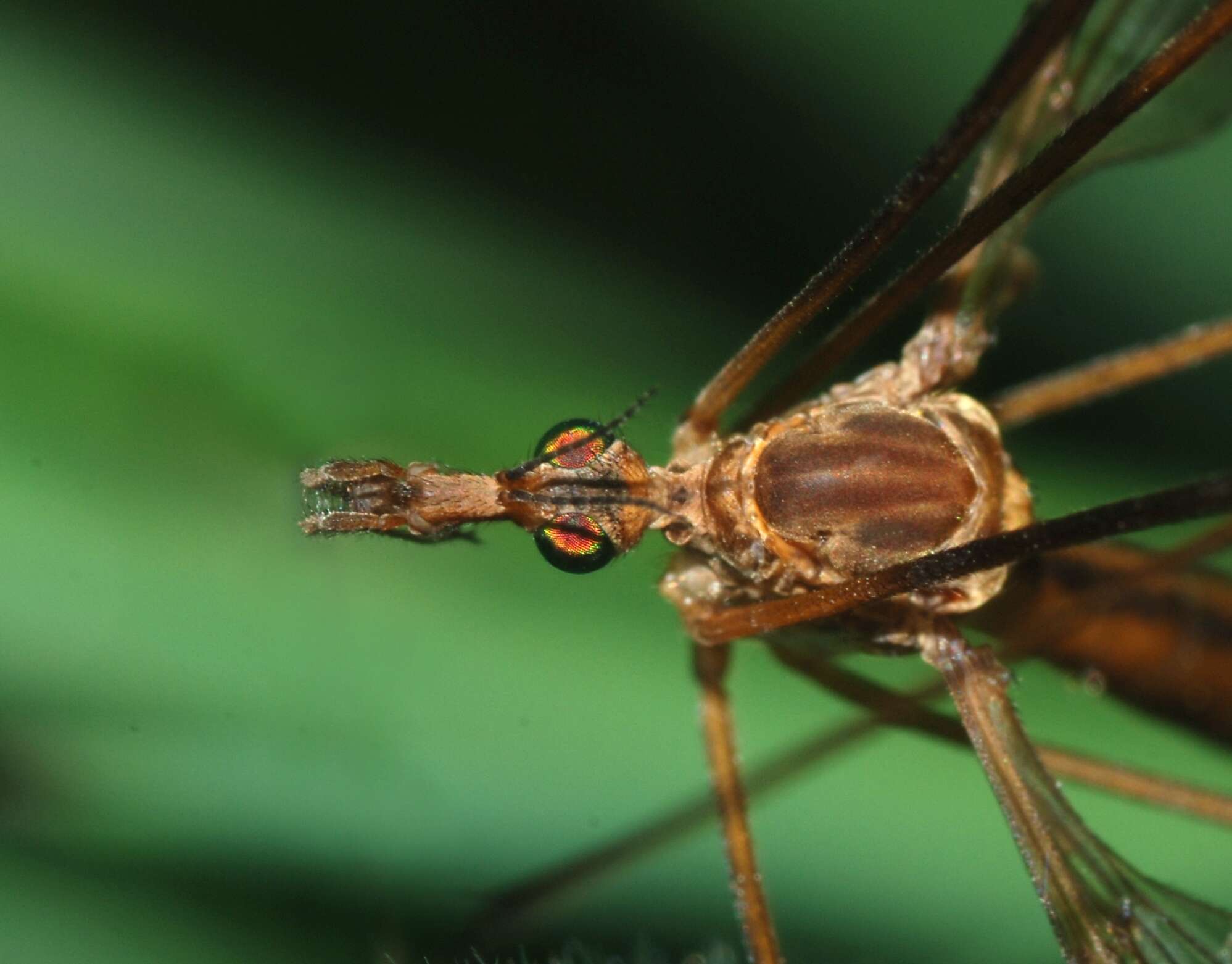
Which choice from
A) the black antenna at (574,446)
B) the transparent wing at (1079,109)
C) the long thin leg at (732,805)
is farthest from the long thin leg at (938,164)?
the long thin leg at (732,805)

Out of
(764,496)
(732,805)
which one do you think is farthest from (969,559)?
(732,805)

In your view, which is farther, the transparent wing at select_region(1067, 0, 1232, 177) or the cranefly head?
the transparent wing at select_region(1067, 0, 1232, 177)

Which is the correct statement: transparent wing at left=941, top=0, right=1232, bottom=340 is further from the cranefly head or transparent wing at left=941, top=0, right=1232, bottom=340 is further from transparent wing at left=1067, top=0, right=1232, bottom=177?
the cranefly head

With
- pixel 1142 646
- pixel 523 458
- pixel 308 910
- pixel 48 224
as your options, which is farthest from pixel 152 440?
pixel 1142 646

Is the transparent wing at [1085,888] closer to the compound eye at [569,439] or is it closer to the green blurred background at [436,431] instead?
the green blurred background at [436,431]

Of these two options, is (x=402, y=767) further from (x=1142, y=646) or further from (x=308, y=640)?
(x=1142, y=646)

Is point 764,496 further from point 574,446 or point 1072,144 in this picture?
point 1072,144

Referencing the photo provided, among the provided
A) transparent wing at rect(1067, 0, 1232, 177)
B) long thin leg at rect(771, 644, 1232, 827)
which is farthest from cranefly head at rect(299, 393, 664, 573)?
transparent wing at rect(1067, 0, 1232, 177)
